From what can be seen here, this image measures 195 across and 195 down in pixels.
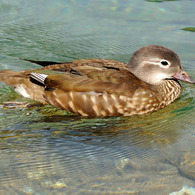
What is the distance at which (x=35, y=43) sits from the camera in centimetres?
869

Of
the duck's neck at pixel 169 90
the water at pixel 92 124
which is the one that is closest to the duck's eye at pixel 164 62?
the duck's neck at pixel 169 90

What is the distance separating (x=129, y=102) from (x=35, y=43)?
3.29 metres

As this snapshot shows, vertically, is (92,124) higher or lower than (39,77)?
lower

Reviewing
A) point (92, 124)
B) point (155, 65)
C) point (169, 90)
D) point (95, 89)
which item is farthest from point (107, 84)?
point (169, 90)

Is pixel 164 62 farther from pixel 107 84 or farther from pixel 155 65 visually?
pixel 107 84

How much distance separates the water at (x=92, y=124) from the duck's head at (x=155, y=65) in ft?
1.68

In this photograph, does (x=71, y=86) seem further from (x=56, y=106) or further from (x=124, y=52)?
(x=124, y=52)

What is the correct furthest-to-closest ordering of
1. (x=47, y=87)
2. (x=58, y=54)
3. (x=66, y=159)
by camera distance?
1. (x=58, y=54)
2. (x=47, y=87)
3. (x=66, y=159)

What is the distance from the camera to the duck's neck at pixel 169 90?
21.8 feet

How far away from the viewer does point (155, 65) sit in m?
6.57

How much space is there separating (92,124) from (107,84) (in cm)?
63

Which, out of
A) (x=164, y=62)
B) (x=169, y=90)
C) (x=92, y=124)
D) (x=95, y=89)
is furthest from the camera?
(x=169, y=90)

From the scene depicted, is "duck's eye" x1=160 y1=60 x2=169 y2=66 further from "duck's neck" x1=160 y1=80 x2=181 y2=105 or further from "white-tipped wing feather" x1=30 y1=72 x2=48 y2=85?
"white-tipped wing feather" x1=30 y1=72 x2=48 y2=85

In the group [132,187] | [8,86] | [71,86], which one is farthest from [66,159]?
[8,86]
